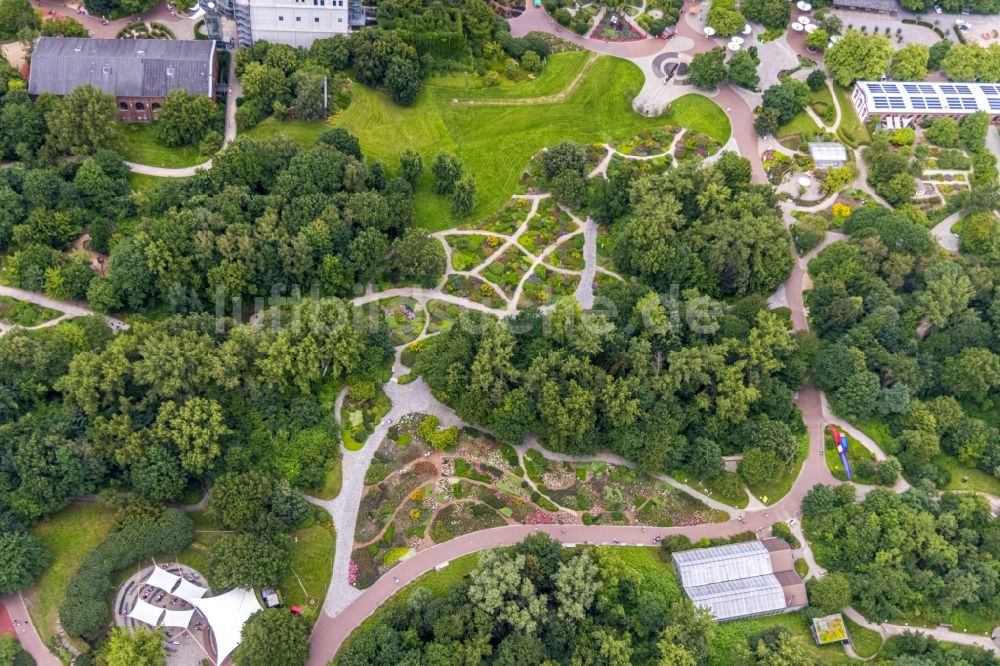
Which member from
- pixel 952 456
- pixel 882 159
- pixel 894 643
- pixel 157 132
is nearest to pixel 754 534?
pixel 894 643

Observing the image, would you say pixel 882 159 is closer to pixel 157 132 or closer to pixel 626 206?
pixel 626 206

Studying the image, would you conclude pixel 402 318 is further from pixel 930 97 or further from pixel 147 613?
pixel 930 97

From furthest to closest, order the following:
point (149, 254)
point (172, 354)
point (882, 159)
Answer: point (882, 159)
point (149, 254)
point (172, 354)

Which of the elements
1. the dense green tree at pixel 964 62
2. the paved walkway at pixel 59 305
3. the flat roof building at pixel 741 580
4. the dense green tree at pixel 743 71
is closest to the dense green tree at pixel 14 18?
the paved walkway at pixel 59 305

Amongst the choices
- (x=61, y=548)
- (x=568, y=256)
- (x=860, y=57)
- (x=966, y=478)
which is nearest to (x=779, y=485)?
(x=966, y=478)

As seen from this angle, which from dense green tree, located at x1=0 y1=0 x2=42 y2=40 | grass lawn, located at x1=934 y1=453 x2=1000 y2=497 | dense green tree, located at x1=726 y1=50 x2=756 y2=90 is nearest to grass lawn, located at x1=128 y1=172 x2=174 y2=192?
dense green tree, located at x1=0 y1=0 x2=42 y2=40

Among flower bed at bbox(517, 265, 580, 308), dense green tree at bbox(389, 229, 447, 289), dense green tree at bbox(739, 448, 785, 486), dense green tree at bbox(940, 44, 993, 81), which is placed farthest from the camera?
dense green tree at bbox(940, 44, 993, 81)

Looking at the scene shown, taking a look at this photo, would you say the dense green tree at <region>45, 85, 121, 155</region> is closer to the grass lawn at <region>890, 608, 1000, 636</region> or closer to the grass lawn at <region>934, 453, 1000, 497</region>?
the grass lawn at <region>890, 608, 1000, 636</region>
